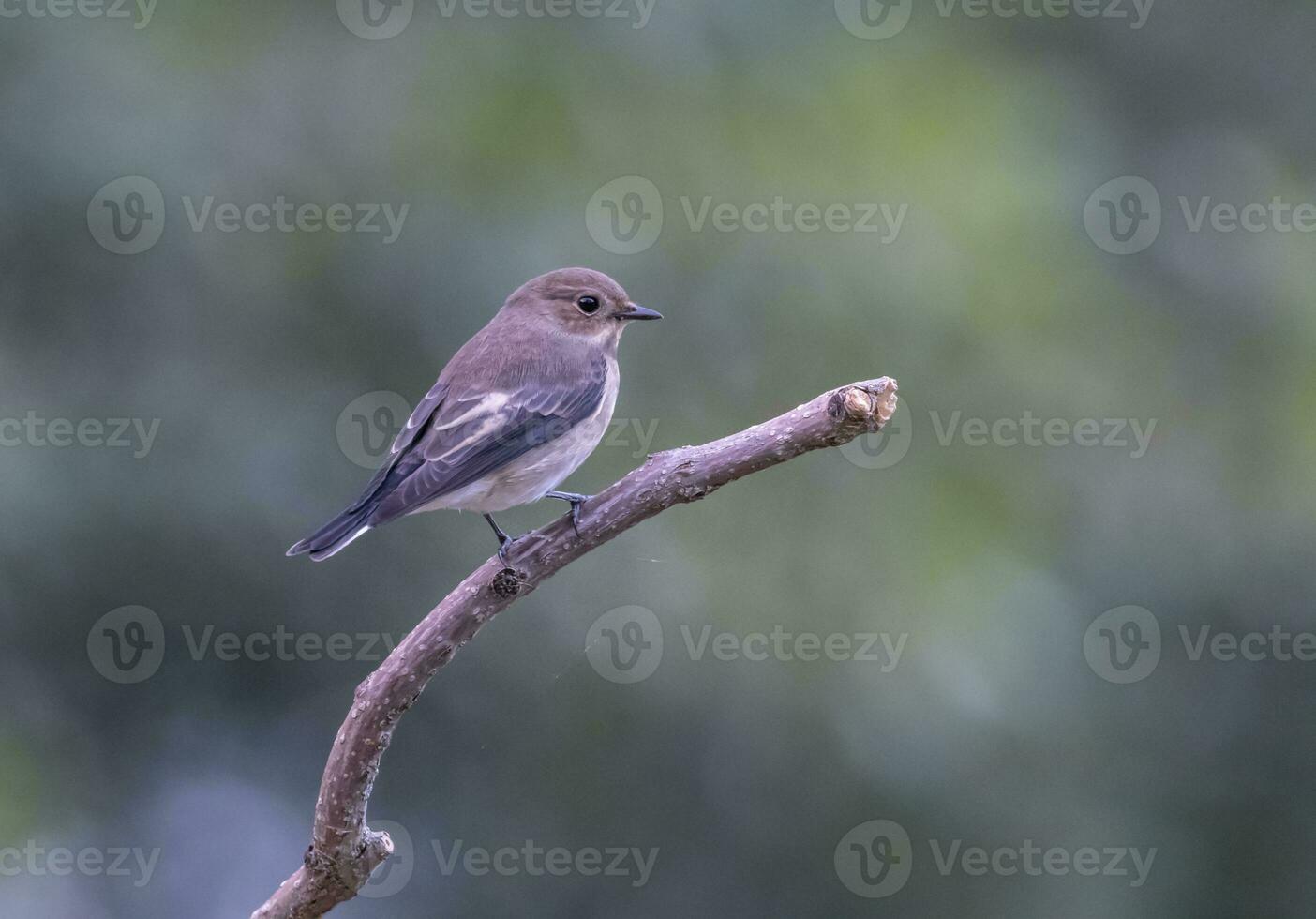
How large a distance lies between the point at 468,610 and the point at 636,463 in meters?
1.80

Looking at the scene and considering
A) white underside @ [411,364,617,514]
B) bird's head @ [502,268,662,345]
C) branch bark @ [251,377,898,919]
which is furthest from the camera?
bird's head @ [502,268,662,345]

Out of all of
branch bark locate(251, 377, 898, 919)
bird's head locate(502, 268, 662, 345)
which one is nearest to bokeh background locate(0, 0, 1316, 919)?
bird's head locate(502, 268, 662, 345)

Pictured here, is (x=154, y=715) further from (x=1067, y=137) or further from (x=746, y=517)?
(x=1067, y=137)

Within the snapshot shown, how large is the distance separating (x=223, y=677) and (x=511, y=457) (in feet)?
5.95

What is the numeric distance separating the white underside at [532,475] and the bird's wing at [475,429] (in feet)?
0.10

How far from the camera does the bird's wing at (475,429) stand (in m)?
4.51

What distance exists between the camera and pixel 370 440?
227 inches

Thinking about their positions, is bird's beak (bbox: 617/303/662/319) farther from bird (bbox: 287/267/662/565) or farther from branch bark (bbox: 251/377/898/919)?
branch bark (bbox: 251/377/898/919)

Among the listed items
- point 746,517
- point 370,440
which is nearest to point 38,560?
point 370,440

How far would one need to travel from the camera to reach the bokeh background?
17.4 feet

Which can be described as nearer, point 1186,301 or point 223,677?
point 223,677

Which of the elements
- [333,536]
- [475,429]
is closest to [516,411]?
[475,429]

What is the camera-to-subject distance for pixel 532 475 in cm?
476

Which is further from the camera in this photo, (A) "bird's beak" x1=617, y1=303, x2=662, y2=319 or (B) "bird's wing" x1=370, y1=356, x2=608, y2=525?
(A) "bird's beak" x1=617, y1=303, x2=662, y2=319
